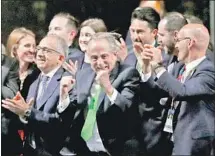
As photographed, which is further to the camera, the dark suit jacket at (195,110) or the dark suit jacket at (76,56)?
the dark suit jacket at (76,56)

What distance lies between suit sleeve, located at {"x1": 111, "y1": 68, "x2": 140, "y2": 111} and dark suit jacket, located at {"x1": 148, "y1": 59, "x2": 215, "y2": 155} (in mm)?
136

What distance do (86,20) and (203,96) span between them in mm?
688

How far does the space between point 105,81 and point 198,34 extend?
1.66 feet

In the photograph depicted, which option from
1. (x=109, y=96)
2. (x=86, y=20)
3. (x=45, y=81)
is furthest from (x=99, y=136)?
(x=86, y=20)

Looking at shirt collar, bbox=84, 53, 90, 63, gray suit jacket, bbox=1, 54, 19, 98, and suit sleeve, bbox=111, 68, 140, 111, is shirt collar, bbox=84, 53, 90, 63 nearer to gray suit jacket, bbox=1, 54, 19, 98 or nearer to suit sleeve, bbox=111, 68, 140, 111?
suit sleeve, bbox=111, 68, 140, 111

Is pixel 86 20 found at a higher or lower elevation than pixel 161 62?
higher

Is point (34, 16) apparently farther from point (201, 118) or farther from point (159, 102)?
point (201, 118)

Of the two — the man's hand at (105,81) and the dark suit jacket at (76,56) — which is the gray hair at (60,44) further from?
the man's hand at (105,81)

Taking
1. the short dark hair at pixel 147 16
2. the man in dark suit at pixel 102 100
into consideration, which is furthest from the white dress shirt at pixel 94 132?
the short dark hair at pixel 147 16

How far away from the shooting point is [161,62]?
8.75 ft

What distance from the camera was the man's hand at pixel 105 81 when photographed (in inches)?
105

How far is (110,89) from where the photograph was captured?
105 inches

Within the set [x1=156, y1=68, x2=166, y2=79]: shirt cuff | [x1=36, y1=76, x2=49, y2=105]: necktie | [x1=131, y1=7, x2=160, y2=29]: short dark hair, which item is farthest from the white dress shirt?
[x1=131, y1=7, x2=160, y2=29]: short dark hair

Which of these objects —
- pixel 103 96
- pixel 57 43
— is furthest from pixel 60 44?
pixel 103 96
